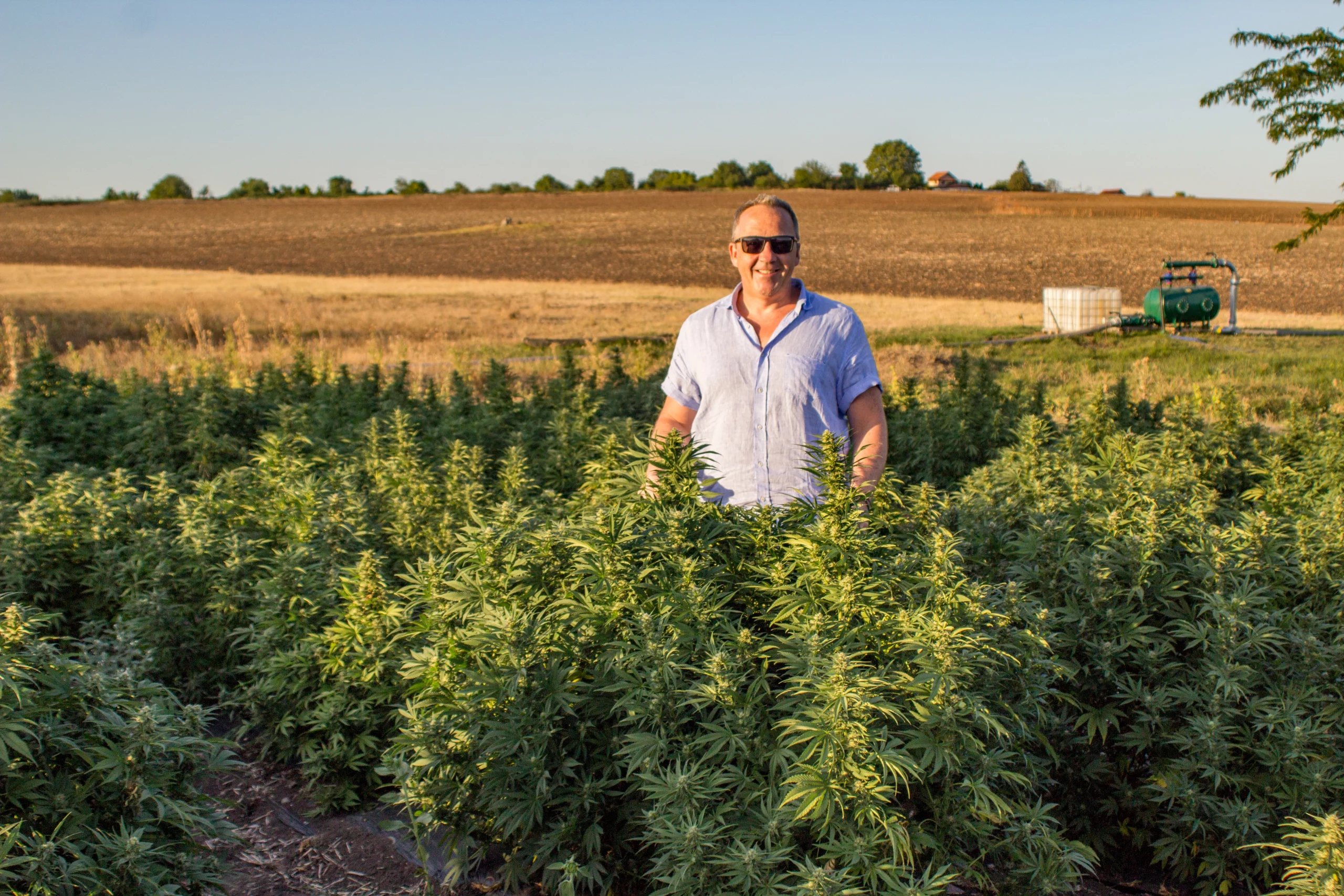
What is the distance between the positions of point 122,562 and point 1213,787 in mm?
4620

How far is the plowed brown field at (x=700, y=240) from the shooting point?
34594 mm

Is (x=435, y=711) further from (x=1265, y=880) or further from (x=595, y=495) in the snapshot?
(x=1265, y=880)

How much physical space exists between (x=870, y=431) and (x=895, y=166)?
9983cm

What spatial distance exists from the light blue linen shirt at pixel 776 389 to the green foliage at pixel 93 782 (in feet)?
6.13

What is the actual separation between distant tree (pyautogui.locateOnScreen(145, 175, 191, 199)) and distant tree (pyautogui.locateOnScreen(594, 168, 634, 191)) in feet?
131

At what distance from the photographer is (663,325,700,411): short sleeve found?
360 centimetres

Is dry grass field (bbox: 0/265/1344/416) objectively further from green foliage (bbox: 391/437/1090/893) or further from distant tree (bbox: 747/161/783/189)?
distant tree (bbox: 747/161/783/189)

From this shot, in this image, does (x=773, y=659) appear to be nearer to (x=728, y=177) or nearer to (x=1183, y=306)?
(x=1183, y=306)

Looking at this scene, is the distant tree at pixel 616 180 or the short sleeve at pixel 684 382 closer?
the short sleeve at pixel 684 382

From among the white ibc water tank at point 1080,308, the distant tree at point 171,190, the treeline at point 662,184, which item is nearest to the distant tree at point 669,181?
the treeline at point 662,184

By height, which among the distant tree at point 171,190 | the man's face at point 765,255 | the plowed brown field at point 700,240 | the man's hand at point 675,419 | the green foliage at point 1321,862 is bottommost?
the green foliage at point 1321,862

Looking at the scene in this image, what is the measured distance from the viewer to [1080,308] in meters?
17.3

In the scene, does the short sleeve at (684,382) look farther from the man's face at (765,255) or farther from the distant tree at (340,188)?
the distant tree at (340,188)

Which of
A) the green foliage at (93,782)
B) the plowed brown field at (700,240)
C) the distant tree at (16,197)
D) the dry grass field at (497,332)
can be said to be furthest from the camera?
the distant tree at (16,197)
